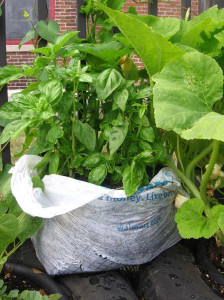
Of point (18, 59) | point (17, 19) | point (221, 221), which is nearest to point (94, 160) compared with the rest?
point (221, 221)

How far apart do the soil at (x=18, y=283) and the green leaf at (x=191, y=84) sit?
2.36 ft

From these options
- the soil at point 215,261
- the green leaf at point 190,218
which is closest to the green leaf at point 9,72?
the green leaf at point 190,218

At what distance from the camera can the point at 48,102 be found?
1.07 metres

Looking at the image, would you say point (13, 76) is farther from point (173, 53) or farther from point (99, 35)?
point (173, 53)

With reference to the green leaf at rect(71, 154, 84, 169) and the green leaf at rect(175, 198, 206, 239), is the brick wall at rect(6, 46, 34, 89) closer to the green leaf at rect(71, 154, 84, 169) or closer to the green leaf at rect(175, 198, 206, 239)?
the green leaf at rect(71, 154, 84, 169)

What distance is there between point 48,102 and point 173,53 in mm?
376

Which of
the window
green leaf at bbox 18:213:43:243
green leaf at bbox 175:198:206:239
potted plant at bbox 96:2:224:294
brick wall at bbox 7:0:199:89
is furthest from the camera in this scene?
the window

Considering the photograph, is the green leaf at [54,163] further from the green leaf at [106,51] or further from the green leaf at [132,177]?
the green leaf at [106,51]

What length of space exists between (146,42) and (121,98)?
0.17 meters

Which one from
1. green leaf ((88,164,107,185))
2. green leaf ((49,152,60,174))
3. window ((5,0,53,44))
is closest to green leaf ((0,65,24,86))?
green leaf ((49,152,60,174))

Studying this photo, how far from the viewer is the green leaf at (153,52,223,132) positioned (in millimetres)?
979

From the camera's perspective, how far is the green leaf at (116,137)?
1070mm

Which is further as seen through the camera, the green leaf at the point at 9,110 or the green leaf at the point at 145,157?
the green leaf at the point at 9,110

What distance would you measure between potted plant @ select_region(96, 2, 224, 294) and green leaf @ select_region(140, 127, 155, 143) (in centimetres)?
5
